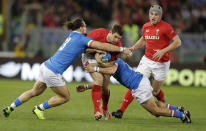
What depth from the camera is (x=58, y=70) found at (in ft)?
28.6

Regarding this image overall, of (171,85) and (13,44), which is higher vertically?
(13,44)

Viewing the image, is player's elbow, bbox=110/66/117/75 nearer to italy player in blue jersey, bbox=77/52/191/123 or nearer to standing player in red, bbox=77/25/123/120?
italy player in blue jersey, bbox=77/52/191/123

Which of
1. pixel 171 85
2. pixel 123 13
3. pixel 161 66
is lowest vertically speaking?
pixel 171 85

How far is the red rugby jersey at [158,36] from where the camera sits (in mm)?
10048

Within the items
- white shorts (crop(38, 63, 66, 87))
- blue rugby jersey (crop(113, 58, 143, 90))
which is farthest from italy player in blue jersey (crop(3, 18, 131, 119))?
blue rugby jersey (crop(113, 58, 143, 90))

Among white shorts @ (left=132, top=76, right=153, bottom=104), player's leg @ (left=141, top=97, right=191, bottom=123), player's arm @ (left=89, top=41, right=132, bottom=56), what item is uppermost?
player's arm @ (left=89, top=41, right=132, bottom=56)

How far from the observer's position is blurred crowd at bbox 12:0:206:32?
20.6 m

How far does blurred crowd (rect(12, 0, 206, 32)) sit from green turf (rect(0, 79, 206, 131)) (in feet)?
22.5

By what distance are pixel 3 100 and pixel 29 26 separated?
915cm

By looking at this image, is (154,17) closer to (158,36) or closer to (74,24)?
(158,36)

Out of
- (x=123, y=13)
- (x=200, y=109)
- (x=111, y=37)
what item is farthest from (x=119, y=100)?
(x=123, y=13)

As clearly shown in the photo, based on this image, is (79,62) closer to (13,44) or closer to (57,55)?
(13,44)

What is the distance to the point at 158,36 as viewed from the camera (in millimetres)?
10133

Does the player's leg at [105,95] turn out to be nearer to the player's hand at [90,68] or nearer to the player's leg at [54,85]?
the player's hand at [90,68]
